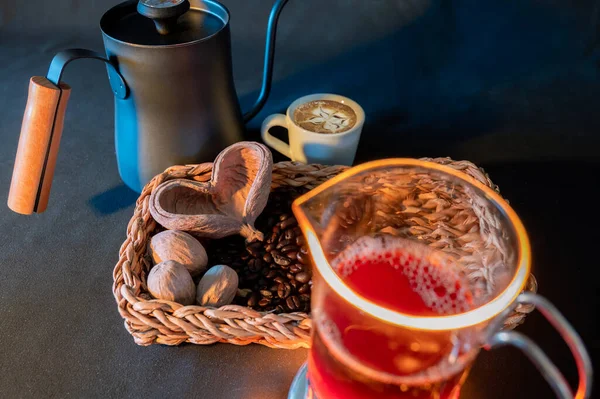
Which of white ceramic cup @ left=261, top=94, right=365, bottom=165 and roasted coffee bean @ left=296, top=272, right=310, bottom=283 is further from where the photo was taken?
white ceramic cup @ left=261, top=94, right=365, bottom=165

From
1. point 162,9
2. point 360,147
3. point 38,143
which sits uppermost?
point 162,9

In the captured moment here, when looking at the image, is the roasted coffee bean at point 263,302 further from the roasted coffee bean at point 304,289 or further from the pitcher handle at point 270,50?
the pitcher handle at point 270,50

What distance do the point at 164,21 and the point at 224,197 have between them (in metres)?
0.22

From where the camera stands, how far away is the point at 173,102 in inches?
23.5

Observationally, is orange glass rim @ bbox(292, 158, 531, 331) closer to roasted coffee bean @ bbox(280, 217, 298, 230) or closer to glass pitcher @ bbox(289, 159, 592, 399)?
glass pitcher @ bbox(289, 159, 592, 399)

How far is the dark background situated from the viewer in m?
0.51

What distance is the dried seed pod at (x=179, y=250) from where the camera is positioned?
523 millimetres

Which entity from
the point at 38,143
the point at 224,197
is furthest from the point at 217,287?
the point at 38,143

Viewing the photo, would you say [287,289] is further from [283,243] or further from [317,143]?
[317,143]

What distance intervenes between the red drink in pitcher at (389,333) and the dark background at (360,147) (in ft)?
0.53

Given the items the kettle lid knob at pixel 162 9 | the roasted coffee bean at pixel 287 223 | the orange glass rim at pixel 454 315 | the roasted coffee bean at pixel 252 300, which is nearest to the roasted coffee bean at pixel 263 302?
the roasted coffee bean at pixel 252 300

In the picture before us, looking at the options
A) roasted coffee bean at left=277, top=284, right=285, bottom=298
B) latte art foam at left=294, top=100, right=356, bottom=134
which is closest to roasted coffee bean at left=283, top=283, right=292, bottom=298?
roasted coffee bean at left=277, top=284, right=285, bottom=298

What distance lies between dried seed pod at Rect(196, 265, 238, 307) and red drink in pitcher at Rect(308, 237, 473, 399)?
0.13 metres

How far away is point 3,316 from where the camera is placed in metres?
0.55
